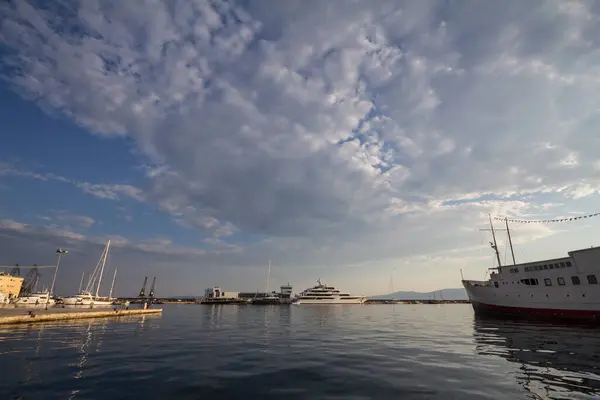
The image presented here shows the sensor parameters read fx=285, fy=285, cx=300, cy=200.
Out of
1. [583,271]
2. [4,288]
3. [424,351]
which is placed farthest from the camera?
[4,288]

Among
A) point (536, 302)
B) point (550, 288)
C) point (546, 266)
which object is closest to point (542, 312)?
point (536, 302)

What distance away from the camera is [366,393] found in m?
11.9

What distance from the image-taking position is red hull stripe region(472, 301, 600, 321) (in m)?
42.6

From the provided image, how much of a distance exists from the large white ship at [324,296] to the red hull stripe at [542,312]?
10967 centimetres

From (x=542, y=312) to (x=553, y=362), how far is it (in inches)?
1693

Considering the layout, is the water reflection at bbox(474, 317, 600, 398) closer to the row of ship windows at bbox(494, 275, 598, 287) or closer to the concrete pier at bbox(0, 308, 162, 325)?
the row of ship windows at bbox(494, 275, 598, 287)

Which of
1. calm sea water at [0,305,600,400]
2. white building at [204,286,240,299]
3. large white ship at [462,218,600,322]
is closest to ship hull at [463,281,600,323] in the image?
large white ship at [462,218,600,322]

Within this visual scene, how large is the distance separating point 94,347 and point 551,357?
109 feet

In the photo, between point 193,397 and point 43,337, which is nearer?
point 193,397

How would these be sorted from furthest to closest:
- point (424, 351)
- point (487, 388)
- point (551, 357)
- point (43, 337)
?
point (43, 337), point (424, 351), point (551, 357), point (487, 388)

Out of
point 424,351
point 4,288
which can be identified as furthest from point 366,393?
point 4,288

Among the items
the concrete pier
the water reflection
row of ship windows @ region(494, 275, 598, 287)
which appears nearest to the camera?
the water reflection

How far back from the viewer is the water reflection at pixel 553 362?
40.8 ft

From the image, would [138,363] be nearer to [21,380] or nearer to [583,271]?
[21,380]
